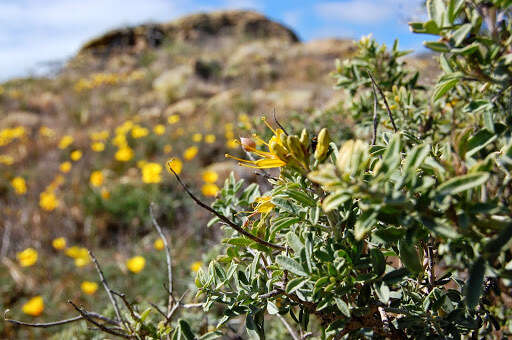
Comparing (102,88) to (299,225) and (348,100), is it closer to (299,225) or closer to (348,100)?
(348,100)

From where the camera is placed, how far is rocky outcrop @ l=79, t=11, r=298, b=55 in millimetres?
18609

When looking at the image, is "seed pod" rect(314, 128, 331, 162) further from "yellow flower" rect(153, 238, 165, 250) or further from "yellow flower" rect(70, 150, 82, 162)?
"yellow flower" rect(70, 150, 82, 162)

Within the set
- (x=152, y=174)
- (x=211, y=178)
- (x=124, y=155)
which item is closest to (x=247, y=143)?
(x=211, y=178)

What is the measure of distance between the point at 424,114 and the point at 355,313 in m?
0.95

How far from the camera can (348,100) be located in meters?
1.57

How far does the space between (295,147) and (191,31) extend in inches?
914

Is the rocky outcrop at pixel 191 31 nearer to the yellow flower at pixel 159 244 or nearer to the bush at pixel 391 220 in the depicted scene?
the yellow flower at pixel 159 244

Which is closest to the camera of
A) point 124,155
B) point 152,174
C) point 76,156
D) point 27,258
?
point 27,258

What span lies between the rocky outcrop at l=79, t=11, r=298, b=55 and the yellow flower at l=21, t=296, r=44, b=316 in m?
16.4

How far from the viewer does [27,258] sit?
377 centimetres

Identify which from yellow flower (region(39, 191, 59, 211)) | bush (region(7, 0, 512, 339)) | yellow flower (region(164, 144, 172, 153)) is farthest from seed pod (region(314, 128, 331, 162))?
yellow flower (region(164, 144, 172, 153))

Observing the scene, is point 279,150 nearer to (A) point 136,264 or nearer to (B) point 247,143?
(B) point 247,143

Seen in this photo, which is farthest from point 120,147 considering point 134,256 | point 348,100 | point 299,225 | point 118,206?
point 299,225

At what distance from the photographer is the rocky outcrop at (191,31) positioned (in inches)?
733
